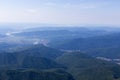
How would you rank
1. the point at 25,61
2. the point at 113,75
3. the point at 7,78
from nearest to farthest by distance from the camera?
1. the point at 7,78
2. the point at 113,75
3. the point at 25,61

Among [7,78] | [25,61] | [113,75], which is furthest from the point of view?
[25,61]

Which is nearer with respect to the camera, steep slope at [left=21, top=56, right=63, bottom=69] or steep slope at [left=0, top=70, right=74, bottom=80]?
steep slope at [left=0, top=70, right=74, bottom=80]

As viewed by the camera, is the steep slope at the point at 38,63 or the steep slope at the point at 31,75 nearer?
the steep slope at the point at 31,75

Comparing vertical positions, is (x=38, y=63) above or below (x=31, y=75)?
below

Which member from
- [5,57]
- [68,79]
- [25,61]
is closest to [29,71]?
[68,79]

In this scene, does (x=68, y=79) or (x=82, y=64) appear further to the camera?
(x=82, y=64)

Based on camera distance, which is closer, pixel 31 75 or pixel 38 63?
pixel 31 75

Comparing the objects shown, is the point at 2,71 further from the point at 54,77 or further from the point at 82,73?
the point at 82,73

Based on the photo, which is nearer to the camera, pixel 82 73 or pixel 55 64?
pixel 82 73

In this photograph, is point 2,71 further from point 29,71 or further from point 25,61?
point 25,61
